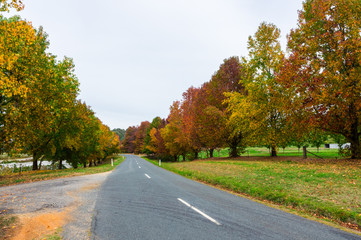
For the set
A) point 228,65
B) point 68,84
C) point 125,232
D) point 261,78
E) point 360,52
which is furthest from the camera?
point 228,65

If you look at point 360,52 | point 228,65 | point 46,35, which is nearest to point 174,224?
point 360,52

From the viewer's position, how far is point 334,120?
48.3 ft

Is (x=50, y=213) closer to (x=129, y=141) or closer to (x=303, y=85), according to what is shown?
(x=303, y=85)

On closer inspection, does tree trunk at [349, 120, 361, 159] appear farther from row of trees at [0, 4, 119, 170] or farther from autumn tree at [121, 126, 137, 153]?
autumn tree at [121, 126, 137, 153]

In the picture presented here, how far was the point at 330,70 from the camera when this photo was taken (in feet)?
45.1

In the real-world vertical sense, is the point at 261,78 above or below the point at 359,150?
above

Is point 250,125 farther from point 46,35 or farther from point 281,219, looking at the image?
point 46,35

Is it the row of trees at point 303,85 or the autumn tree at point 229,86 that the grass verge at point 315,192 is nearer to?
the row of trees at point 303,85

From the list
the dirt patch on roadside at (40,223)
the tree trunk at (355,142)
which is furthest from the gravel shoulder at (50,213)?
the tree trunk at (355,142)

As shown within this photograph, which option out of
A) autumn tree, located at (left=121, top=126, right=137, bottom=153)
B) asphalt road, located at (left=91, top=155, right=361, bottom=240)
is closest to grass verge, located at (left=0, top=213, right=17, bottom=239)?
asphalt road, located at (left=91, top=155, right=361, bottom=240)

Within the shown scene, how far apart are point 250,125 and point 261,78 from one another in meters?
5.27

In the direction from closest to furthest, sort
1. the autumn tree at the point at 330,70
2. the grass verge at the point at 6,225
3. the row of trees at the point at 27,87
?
the grass verge at the point at 6,225, the row of trees at the point at 27,87, the autumn tree at the point at 330,70

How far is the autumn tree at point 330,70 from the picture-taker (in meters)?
12.9

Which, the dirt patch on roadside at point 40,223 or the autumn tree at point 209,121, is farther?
the autumn tree at point 209,121
